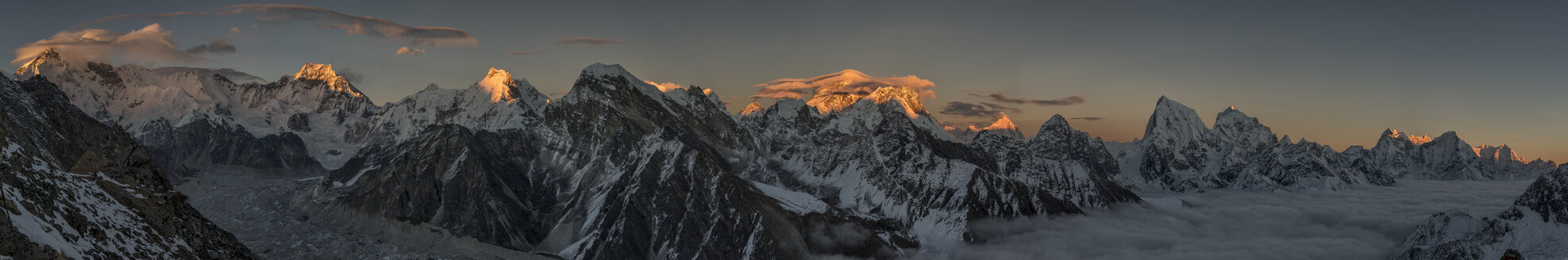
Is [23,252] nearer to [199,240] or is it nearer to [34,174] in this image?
[34,174]

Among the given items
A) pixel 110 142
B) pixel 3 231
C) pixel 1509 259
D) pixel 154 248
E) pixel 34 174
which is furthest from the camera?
pixel 110 142

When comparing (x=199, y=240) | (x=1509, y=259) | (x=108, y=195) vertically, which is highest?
(x=1509, y=259)

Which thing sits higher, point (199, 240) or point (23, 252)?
point (23, 252)

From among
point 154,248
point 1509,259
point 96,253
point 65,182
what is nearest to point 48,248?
point 96,253

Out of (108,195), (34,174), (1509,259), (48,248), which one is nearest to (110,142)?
(108,195)

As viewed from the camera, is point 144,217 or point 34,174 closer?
point 34,174

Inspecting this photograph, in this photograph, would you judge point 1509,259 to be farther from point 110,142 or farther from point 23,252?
point 110,142

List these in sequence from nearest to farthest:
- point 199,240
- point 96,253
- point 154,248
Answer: point 96,253 < point 154,248 < point 199,240
